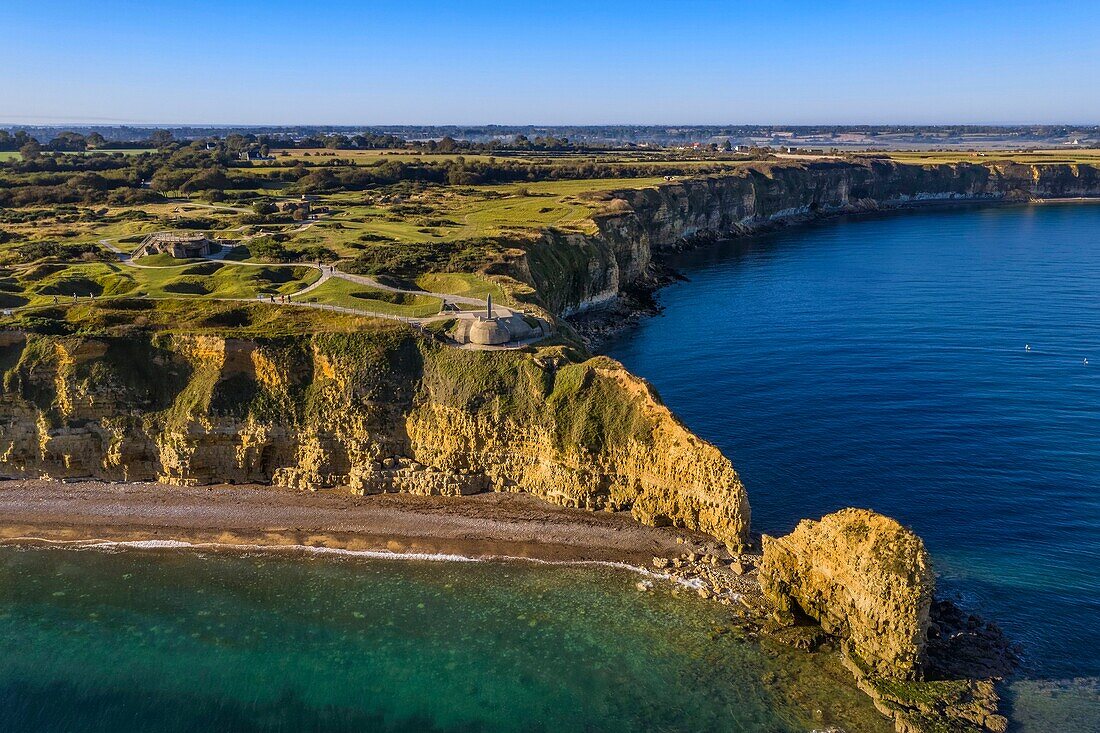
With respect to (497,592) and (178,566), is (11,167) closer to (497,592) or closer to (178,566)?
(178,566)

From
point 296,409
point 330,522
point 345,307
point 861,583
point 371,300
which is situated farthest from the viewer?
point 371,300

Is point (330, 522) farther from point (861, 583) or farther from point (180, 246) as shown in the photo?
point (180, 246)

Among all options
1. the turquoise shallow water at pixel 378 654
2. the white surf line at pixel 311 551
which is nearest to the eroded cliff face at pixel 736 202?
the white surf line at pixel 311 551

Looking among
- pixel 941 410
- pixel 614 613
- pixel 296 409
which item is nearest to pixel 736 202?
pixel 941 410

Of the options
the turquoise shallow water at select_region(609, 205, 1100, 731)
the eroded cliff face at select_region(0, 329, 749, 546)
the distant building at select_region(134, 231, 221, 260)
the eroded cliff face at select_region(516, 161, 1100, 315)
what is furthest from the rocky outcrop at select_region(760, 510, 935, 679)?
the distant building at select_region(134, 231, 221, 260)

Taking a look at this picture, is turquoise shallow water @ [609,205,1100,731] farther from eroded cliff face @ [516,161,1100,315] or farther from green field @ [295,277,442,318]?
green field @ [295,277,442,318]

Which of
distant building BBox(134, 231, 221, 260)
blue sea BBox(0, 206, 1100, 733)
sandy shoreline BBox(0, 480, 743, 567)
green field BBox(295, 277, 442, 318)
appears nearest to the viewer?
blue sea BBox(0, 206, 1100, 733)
